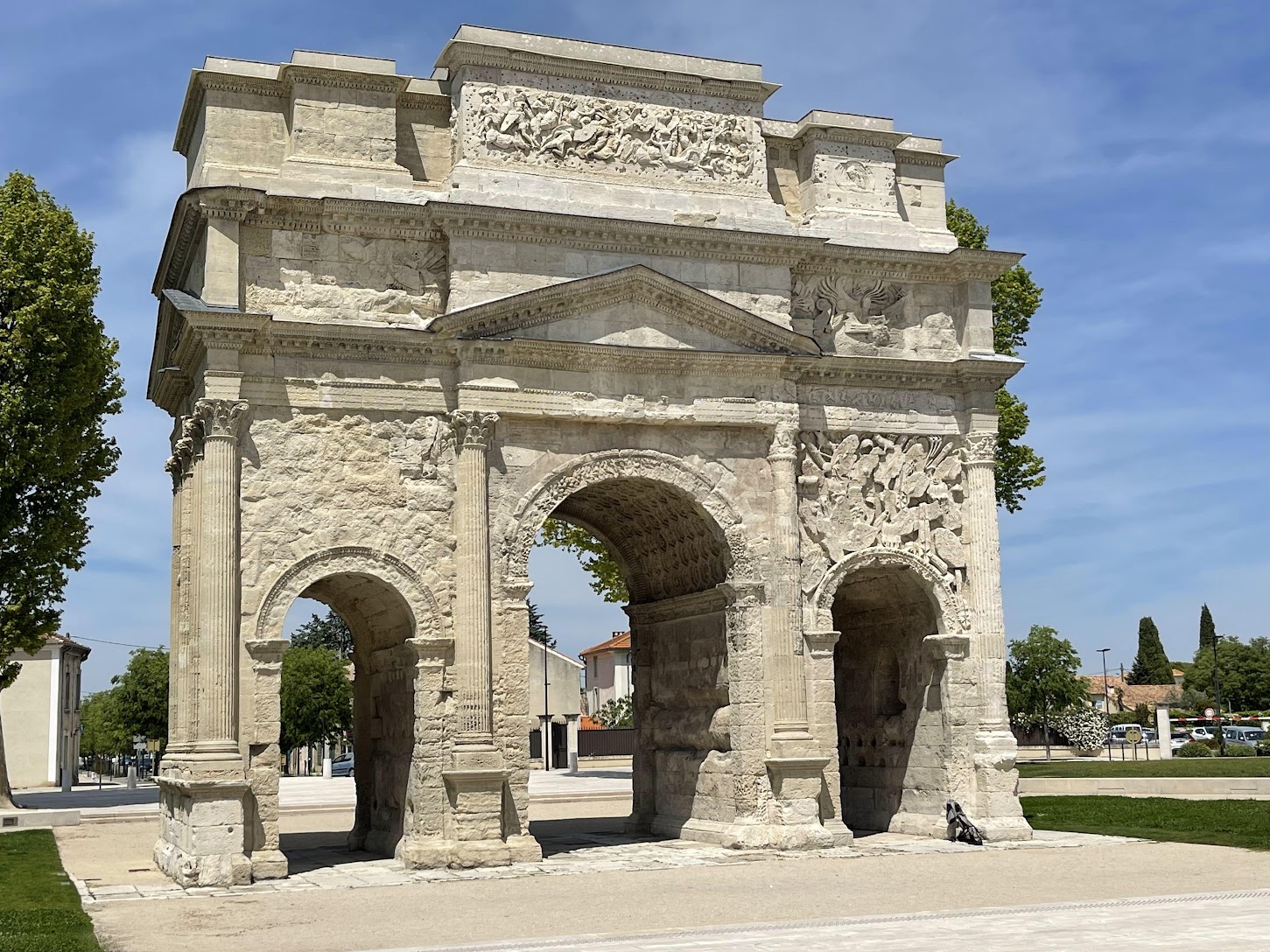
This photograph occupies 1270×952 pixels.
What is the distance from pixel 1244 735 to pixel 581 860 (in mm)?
44379

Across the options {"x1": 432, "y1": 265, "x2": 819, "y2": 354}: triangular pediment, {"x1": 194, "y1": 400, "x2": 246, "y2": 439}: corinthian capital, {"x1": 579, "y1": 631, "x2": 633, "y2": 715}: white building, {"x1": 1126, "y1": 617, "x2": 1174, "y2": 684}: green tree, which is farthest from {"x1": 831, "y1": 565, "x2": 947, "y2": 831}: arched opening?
{"x1": 1126, "y1": 617, "x2": 1174, "y2": 684}: green tree

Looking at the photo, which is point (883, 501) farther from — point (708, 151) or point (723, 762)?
point (708, 151)

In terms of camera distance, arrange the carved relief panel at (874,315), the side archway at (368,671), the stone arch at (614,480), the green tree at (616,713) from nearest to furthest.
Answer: the side archway at (368,671), the stone arch at (614,480), the carved relief panel at (874,315), the green tree at (616,713)

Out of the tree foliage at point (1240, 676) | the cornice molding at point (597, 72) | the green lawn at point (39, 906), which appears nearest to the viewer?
the green lawn at point (39, 906)

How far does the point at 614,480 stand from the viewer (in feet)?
65.7

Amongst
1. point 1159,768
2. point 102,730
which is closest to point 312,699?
point 102,730

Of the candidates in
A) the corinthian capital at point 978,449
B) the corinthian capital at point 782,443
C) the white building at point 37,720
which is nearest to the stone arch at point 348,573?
the corinthian capital at point 782,443

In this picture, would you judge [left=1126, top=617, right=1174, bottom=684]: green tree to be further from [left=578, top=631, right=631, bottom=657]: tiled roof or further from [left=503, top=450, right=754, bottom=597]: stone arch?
[left=503, top=450, right=754, bottom=597]: stone arch

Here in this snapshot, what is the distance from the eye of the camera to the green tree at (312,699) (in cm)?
5944

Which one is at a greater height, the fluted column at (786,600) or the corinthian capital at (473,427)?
the corinthian capital at (473,427)

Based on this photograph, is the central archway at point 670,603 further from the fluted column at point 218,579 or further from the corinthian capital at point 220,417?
the corinthian capital at point 220,417

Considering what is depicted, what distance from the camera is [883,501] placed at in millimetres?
21312

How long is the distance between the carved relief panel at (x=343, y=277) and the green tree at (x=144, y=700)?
47.2 metres

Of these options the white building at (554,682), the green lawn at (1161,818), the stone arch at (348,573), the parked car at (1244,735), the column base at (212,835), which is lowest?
the parked car at (1244,735)
